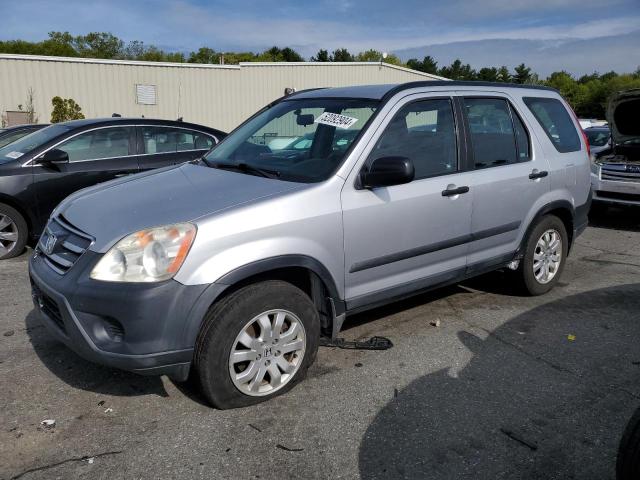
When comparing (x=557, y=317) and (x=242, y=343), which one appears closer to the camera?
(x=242, y=343)

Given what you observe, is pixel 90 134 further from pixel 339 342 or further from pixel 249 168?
pixel 339 342

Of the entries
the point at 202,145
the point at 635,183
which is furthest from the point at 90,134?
the point at 635,183

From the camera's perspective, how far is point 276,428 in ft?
9.66

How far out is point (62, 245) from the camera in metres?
3.11

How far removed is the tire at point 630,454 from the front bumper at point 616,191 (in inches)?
283

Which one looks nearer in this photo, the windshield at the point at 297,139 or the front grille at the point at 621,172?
the windshield at the point at 297,139

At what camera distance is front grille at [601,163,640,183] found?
8.37 meters

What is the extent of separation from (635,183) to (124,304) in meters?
8.08

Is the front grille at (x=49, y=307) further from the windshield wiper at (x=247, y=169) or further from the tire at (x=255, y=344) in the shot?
the windshield wiper at (x=247, y=169)

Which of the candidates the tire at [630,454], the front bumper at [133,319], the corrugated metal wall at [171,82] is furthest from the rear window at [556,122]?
the corrugated metal wall at [171,82]

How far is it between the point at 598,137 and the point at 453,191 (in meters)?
10.6

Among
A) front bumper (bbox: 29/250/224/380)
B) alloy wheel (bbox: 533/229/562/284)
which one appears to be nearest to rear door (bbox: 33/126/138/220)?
front bumper (bbox: 29/250/224/380)

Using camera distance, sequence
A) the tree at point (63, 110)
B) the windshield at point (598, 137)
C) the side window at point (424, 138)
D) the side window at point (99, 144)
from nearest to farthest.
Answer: the side window at point (424, 138) → the side window at point (99, 144) → the windshield at point (598, 137) → the tree at point (63, 110)

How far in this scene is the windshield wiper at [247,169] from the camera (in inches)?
136
